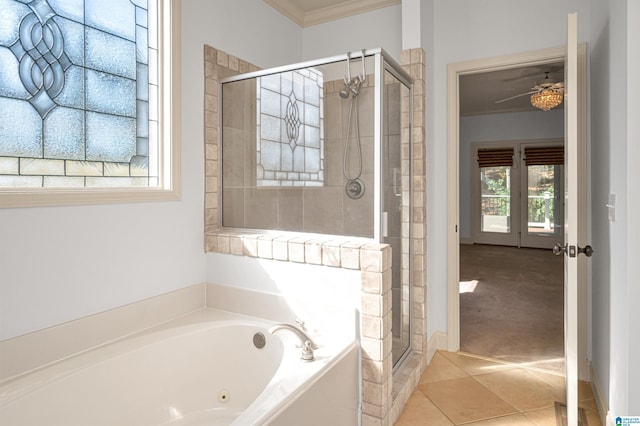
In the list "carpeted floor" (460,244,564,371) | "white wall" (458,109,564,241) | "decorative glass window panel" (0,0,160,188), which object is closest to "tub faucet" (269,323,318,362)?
"decorative glass window panel" (0,0,160,188)

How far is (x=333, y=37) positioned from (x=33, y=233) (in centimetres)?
258

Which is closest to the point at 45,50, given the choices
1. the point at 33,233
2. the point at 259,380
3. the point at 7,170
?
the point at 7,170

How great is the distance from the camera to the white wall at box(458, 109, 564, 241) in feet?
23.6

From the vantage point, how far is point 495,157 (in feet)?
25.2

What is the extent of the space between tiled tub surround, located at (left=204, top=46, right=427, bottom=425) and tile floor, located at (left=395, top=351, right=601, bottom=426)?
0.11 metres

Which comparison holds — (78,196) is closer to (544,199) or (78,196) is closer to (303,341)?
(303,341)

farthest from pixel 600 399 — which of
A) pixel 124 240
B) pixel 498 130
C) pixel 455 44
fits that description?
pixel 498 130

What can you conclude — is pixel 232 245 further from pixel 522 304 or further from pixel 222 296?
pixel 522 304

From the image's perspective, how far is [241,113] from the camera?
238 centimetres

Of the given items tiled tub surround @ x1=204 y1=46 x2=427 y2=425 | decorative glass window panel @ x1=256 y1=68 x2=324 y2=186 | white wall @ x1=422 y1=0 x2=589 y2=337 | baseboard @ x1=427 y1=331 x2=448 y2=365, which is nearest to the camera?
tiled tub surround @ x1=204 y1=46 x2=427 y2=425

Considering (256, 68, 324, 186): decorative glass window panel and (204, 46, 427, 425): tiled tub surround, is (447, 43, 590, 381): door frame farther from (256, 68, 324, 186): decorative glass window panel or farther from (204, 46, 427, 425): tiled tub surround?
(256, 68, 324, 186): decorative glass window panel

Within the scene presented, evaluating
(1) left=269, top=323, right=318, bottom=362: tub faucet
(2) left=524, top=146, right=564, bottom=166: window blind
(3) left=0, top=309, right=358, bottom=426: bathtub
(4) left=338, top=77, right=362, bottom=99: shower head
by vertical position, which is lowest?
(3) left=0, top=309, right=358, bottom=426: bathtub

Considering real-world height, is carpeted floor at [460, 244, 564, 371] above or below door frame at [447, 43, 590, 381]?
below

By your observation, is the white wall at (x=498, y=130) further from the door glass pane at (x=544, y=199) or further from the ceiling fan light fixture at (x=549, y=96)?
the ceiling fan light fixture at (x=549, y=96)
